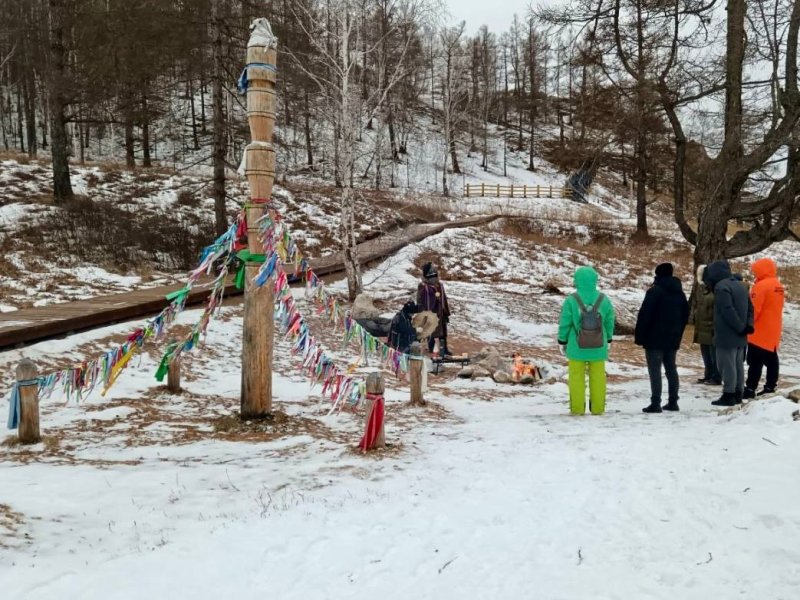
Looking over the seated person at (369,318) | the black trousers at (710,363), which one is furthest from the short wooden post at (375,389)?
the black trousers at (710,363)

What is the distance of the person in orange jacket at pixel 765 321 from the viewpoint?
661 cm

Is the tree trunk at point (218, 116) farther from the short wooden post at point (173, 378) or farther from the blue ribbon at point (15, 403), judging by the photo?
the blue ribbon at point (15, 403)

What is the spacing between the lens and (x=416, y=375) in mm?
7203

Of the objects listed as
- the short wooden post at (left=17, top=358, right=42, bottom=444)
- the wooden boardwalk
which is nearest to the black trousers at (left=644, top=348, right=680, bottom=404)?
the short wooden post at (left=17, top=358, right=42, bottom=444)

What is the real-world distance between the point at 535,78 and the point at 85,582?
5661cm

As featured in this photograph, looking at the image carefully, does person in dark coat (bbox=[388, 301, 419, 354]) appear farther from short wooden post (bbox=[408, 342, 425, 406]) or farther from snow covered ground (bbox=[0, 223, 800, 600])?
snow covered ground (bbox=[0, 223, 800, 600])

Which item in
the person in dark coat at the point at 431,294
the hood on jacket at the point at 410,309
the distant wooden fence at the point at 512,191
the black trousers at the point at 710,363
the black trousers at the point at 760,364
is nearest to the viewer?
the black trousers at the point at 760,364

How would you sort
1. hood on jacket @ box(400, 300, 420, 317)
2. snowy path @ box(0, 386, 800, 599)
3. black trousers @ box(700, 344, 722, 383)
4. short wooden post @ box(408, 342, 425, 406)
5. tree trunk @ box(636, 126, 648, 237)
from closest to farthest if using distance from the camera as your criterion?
snowy path @ box(0, 386, 800, 599) < short wooden post @ box(408, 342, 425, 406) < black trousers @ box(700, 344, 722, 383) < hood on jacket @ box(400, 300, 420, 317) < tree trunk @ box(636, 126, 648, 237)

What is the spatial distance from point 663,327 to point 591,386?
1.06 metres

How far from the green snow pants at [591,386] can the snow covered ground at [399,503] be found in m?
0.29

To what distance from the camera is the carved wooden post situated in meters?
5.71

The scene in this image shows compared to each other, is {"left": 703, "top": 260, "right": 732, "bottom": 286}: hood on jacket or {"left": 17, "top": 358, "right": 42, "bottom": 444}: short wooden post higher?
{"left": 703, "top": 260, "right": 732, "bottom": 286}: hood on jacket

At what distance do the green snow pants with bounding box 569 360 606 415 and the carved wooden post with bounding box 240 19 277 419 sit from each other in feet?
11.0

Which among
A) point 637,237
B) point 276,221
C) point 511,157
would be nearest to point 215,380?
point 276,221
